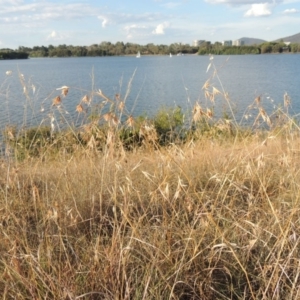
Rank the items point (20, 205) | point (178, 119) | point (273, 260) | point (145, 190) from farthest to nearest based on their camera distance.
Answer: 1. point (178, 119)
2. point (145, 190)
3. point (20, 205)
4. point (273, 260)

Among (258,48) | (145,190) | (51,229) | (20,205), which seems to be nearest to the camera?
(51,229)

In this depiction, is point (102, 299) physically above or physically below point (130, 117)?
below

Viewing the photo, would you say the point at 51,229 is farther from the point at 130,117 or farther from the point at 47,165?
the point at 47,165

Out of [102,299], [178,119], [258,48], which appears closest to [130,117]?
[102,299]

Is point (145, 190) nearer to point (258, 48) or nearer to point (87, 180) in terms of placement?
point (87, 180)

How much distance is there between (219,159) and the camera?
3279 mm

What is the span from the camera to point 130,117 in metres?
1.99

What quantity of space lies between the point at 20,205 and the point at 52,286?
98cm

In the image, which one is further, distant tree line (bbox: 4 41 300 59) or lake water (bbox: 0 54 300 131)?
distant tree line (bbox: 4 41 300 59)

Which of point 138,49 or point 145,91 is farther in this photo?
point 138,49

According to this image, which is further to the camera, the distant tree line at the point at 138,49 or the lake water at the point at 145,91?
the distant tree line at the point at 138,49

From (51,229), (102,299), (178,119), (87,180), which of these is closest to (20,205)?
(51,229)

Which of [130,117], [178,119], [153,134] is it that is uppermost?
[130,117]

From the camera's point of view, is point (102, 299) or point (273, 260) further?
point (273, 260)
